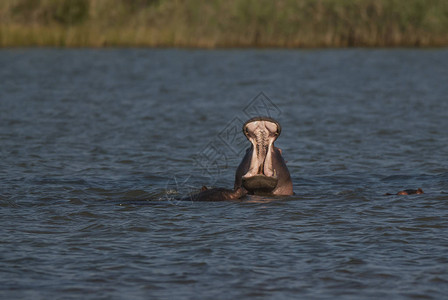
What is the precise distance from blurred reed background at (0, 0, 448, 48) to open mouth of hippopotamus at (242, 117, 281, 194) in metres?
24.0

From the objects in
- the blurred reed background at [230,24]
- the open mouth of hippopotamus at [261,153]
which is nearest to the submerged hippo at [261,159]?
the open mouth of hippopotamus at [261,153]

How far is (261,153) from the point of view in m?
8.36

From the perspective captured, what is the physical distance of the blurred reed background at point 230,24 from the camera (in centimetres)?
3161

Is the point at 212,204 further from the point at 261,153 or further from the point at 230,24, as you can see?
the point at 230,24

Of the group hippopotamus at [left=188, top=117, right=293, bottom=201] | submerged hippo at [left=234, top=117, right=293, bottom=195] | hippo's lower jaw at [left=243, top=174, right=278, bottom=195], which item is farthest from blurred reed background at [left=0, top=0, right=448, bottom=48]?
hippo's lower jaw at [left=243, top=174, right=278, bottom=195]

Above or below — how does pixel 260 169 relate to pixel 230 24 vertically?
below

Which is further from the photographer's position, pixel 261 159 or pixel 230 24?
pixel 230 24

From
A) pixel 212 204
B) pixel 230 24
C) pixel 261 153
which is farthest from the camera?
pixel 230 24

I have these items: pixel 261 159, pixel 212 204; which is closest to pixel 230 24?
pixel 212 204

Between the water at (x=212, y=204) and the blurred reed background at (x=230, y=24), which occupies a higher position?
the blurred reed background at (x=230, y=24)

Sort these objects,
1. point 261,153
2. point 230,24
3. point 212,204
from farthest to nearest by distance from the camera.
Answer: point 230,24 < point 212,204 < point 261,153

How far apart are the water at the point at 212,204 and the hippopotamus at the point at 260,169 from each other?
219 mm

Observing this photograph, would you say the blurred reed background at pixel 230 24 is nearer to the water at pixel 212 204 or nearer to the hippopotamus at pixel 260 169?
the water at pixel 212 204

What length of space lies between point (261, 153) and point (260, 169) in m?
0.18
